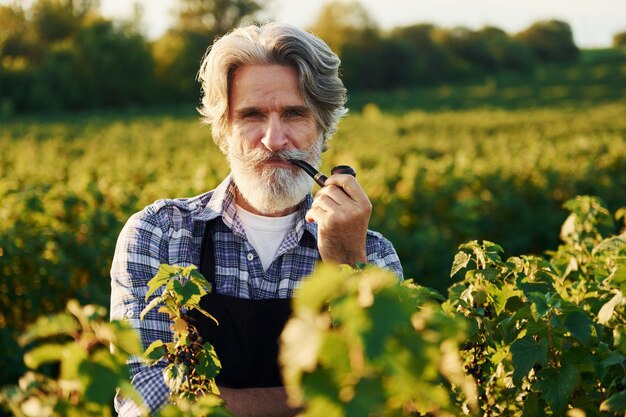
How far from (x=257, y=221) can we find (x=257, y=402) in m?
0.76

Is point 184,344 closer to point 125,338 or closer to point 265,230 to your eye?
point 125,338

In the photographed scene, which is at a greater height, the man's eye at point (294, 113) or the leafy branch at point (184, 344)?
the man's eye at point (294, 113)

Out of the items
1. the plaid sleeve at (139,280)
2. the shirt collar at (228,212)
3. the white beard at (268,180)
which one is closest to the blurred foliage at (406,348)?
the plaid sleeve at (139,280)

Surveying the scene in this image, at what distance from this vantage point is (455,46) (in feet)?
267

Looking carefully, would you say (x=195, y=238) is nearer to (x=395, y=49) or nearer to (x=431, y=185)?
(x=431, y=185)

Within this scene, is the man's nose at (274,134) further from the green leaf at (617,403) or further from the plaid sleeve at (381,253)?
the green leaf at (617,403)

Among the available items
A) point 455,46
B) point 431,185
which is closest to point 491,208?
point 431,185

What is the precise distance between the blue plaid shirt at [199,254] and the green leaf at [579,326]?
3.33 ft

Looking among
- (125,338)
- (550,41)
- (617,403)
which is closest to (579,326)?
(617,403)

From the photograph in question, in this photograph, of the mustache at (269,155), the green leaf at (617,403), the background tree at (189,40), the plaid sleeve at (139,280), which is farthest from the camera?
the background tree at (189,40)

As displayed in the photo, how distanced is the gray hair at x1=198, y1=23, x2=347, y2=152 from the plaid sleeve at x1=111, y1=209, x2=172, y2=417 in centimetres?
58

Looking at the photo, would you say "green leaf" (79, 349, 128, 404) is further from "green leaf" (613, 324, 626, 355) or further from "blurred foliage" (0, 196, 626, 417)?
"green leaf" (613, 324, 626, 355)

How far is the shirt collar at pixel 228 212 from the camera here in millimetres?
2467

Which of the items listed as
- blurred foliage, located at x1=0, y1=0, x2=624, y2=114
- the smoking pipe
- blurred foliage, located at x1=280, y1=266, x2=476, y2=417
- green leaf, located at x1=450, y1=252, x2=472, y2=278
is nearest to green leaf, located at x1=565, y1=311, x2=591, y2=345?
green leaf, located at x1=450, y1=252, x2=472, y2=278
